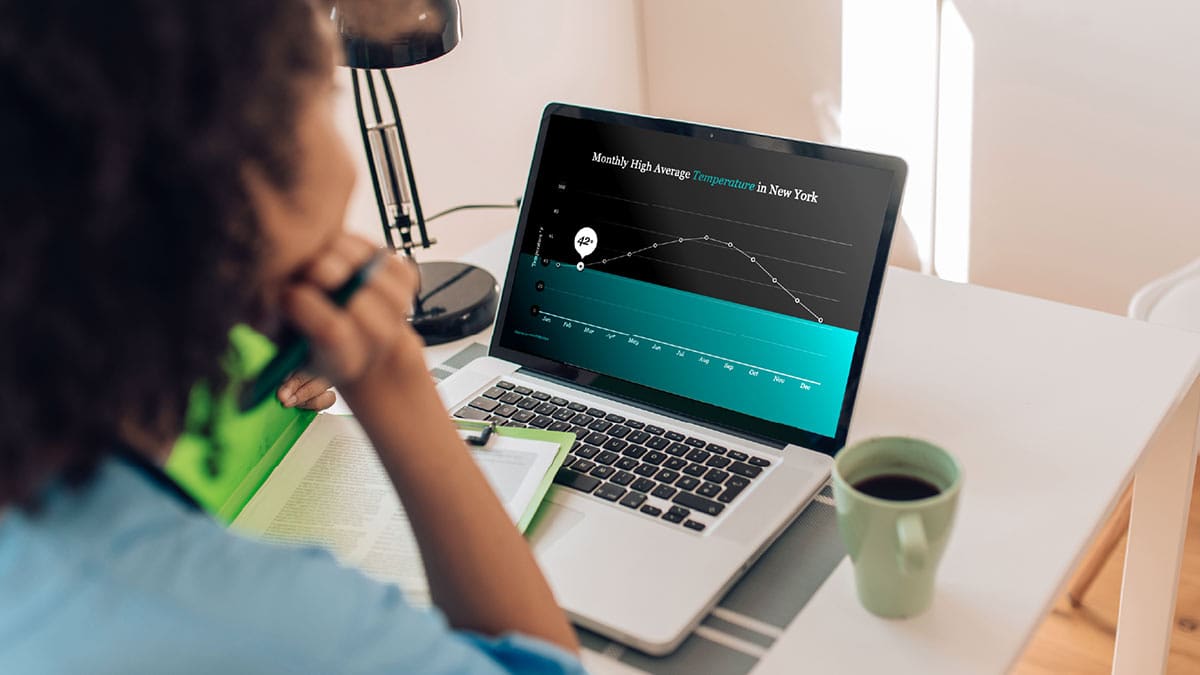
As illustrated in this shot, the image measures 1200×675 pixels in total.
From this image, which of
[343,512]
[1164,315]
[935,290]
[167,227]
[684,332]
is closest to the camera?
[167,227]

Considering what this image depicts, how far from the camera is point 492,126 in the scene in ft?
7.52

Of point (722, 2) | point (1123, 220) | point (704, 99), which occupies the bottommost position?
point (1123, 220)

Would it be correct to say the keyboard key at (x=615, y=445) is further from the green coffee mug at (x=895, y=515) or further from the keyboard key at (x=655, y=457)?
Answer: the green coffee mug at (x=895, y=515)

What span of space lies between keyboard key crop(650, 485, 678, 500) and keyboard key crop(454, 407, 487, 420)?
0.68 ft

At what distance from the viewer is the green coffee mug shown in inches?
27.0

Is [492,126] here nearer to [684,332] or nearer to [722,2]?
[722,2]

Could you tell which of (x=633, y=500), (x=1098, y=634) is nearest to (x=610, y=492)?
(x=633, y=500)

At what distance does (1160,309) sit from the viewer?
1.54 metres

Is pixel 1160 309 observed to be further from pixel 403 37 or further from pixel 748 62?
pixel 748 62

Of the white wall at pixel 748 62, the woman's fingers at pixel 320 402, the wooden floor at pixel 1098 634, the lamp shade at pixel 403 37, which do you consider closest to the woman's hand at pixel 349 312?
the woman's fingers at pixel 320 402

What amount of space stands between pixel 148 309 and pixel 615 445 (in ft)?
1.81

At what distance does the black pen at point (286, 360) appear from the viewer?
58 centimetres

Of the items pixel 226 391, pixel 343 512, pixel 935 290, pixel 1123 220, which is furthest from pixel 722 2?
pixel 226 391

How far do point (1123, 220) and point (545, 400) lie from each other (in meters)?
1.70
